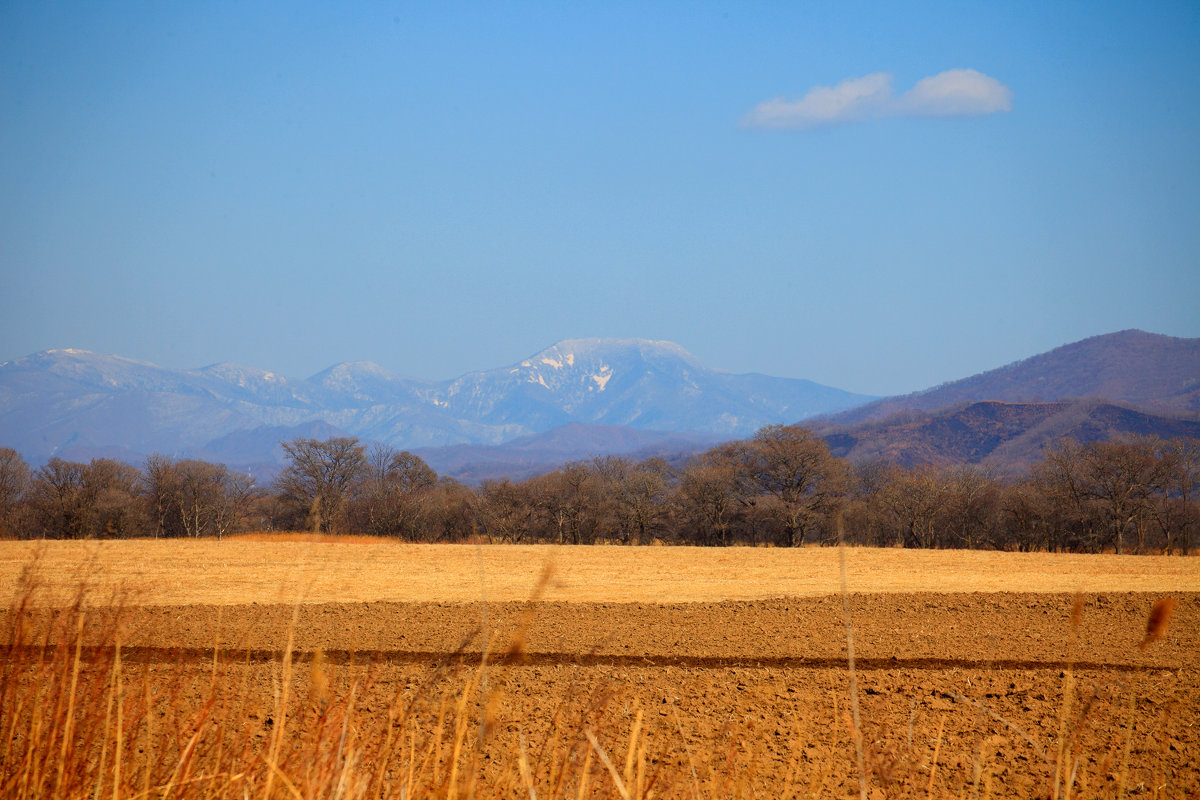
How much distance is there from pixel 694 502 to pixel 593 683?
40139mm

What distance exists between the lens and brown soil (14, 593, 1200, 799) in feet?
25.7

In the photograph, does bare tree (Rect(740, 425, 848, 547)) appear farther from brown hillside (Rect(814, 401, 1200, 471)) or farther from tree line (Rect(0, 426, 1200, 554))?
brown hillside (Rect(814, 401, 1200, 471))

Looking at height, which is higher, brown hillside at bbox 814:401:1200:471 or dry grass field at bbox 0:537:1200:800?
brown hillside at bbox 814:401:1200:471

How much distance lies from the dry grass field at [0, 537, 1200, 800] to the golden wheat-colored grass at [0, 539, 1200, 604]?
30cm

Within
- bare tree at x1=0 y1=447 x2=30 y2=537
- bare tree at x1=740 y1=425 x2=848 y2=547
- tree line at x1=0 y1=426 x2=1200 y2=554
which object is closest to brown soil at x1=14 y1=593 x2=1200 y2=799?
bare tree at x1=740 y1=425 x2=848 y2=547

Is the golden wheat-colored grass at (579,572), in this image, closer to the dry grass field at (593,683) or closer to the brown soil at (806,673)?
the dry grass field at (593,683)

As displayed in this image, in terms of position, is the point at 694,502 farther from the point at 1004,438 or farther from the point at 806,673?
the point at 1004,438

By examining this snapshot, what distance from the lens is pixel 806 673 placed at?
481 inches

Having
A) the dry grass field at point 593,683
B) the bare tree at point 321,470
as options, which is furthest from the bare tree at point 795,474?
the bare tree at point 321,470

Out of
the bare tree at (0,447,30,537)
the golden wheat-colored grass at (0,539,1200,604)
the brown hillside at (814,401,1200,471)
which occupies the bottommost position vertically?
the golden wheat-colored grass at (0,539,1200,604)

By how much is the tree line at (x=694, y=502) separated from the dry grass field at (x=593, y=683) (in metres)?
18.7

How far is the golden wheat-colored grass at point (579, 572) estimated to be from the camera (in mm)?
21750

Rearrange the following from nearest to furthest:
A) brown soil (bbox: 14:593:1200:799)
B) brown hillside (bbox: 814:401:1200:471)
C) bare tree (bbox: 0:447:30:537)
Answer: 1. brown soil (bbox: 14:593:1200:799)
2. bare tree (bbox: 0:447:30:537)
3. brown hillside (bbox: 814:401:1200:471)

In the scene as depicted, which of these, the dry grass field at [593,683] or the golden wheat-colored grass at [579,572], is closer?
the dry grass field at [593,683]
